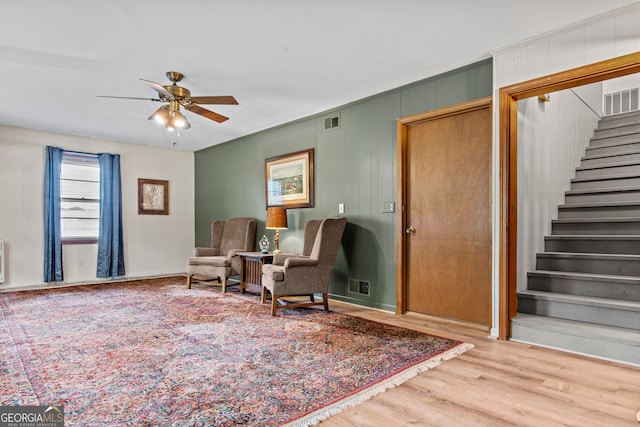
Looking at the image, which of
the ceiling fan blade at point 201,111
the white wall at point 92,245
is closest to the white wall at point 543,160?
the ceiling fan blade at point 201,111

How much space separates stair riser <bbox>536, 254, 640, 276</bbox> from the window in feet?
21.0

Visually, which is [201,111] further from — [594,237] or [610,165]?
[610,165]

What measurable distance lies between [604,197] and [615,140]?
135 cm

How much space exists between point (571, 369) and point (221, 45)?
343 centimetres

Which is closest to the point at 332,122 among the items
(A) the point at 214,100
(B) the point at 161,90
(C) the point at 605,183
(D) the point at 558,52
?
(A) the point at 214,100

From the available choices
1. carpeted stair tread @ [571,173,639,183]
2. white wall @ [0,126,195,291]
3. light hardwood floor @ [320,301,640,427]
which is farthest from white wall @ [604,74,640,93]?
white wall @ [0,126,195,291]

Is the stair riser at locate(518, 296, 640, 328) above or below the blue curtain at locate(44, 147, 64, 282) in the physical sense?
below

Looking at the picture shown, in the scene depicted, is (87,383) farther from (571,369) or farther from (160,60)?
(571,369)

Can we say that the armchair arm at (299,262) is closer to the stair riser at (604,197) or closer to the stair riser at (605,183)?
the stair riser at (604,197)

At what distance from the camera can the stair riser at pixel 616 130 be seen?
508 centimetres

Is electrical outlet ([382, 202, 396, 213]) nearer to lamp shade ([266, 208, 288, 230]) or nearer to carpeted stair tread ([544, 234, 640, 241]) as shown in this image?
lamp shade ([266, 208, 288, 230])

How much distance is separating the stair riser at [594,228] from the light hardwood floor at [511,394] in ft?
5.92

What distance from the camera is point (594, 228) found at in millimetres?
3932

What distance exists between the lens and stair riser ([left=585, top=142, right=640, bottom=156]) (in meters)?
4.76
